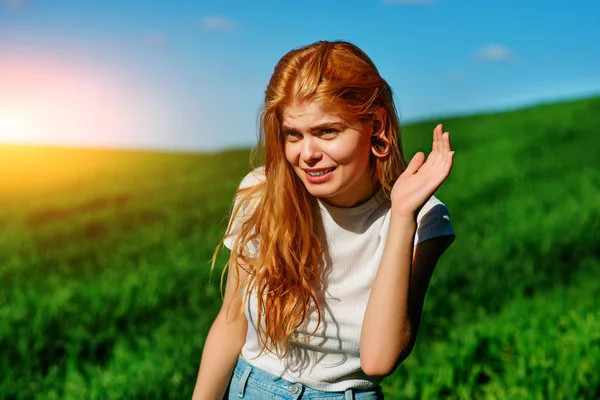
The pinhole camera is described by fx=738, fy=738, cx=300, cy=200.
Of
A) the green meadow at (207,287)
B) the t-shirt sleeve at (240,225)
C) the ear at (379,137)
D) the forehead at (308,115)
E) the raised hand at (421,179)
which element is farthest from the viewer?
the green meadow at (207,287)

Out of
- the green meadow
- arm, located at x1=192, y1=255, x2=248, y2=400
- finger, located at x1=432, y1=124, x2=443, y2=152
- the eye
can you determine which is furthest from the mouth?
the green meadow

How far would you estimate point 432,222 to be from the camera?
7.61 ft

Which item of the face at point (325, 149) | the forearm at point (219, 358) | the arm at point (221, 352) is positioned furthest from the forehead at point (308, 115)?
the forearm at point (219, 358)

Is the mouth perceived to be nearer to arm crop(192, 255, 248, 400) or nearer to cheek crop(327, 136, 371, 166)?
cheek crop(327, 136, 371, 166)

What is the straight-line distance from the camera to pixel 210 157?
2372 cm

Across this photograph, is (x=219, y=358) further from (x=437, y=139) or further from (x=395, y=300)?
(x=437, y=139)

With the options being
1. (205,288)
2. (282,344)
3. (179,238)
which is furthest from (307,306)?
(179,238)

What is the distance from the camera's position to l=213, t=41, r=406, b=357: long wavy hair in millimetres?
2301

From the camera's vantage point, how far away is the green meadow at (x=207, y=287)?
5090 millimetres

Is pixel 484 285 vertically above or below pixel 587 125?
below

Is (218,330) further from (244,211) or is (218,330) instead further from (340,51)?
(340,51)

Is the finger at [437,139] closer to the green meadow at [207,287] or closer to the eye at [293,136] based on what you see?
the eye at [293,136]

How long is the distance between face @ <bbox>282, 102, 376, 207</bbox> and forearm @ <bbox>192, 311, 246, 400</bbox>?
58 centimetres

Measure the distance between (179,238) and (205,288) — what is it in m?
2.86
